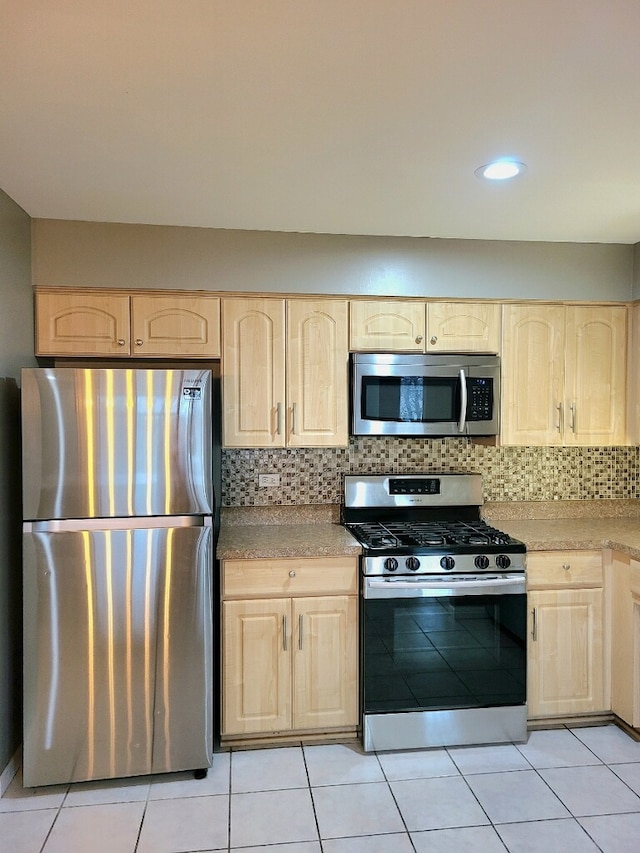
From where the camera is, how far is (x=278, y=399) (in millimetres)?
2969

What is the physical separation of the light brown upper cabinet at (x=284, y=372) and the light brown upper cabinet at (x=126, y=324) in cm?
11

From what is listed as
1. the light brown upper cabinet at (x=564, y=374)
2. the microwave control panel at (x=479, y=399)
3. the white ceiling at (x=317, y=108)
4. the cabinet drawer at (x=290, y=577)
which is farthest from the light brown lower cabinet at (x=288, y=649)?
the white ceiling at (x=317, y=108)

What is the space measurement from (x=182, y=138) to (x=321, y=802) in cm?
243

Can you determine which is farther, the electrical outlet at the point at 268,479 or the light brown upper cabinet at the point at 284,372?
the electrical outlet at the point at 268,479

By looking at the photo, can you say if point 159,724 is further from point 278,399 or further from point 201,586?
point 278,399

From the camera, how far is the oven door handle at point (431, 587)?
8.81 feet

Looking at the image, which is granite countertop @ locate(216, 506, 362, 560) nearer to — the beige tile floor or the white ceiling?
the beige tile floor

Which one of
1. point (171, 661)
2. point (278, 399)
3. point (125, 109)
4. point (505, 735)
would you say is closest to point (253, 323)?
point (278, 399)

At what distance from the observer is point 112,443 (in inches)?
94.7

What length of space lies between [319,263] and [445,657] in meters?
1.92

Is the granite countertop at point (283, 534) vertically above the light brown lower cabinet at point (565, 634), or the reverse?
the granite countertop at point (283, 534)

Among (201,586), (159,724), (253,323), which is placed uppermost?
(253,323)

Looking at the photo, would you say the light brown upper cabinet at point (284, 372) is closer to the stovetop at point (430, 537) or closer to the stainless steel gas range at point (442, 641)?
the stovetop at point (430, 537)

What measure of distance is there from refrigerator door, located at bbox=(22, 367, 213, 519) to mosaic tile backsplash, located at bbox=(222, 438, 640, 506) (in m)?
0.74
